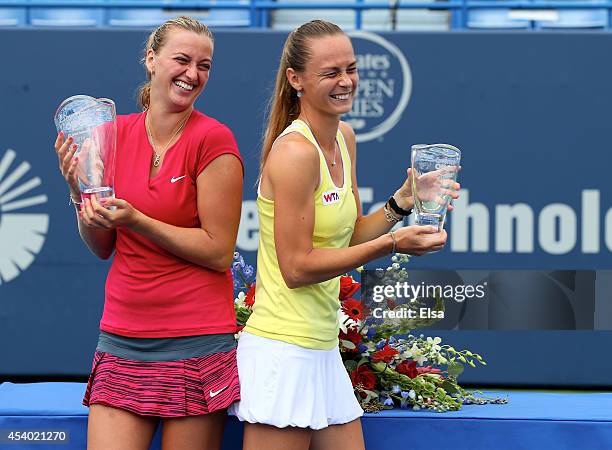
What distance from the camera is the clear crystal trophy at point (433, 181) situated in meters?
2.41

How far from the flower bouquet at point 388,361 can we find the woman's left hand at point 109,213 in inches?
28.0

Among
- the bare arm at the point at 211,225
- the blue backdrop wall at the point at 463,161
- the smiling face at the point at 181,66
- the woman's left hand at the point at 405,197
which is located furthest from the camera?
the blue backdrop wall at the point at 463,161

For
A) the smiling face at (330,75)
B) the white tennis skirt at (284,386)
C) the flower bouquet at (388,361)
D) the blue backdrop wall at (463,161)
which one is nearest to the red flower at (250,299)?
the flower bouquet at (388,361)

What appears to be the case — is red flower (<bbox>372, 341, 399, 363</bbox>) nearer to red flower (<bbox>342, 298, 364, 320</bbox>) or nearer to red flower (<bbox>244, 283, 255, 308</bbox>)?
red flower (<bbox>342, 298, 364, 320</bbox>)

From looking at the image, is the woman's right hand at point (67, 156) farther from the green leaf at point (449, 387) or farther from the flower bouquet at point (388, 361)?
the green leaf at point (449, 387)

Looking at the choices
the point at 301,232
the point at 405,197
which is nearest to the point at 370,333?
the point at 405,197

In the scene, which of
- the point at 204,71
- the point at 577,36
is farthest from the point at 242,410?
the point at 577,36

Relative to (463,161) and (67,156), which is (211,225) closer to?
(67,156)

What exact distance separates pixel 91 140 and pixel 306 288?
0.60 meters

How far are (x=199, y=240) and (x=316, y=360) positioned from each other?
1.29 ft

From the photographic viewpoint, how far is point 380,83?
19.6ft

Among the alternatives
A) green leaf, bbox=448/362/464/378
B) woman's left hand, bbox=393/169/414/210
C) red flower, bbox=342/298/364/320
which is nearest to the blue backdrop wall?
green leaf, bbox=448/362/464/378

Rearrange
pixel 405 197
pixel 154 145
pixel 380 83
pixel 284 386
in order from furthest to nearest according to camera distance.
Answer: pixel 380 83 < pixel 405 197 < pixel 154 145 < pixel 284 386

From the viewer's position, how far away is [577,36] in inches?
232
